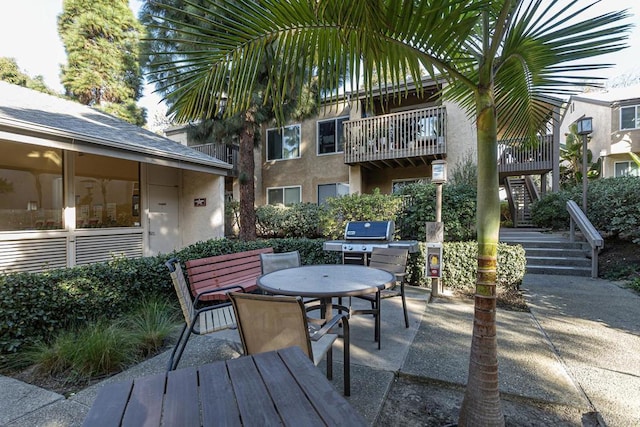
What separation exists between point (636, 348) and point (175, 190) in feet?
34.9

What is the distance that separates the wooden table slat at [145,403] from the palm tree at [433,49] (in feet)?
5.47

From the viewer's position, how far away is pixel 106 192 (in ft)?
26.5

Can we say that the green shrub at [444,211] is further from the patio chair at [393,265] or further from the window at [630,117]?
the window at [630,117]

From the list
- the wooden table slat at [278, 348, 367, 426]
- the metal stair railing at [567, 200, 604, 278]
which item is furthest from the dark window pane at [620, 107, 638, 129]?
the wooden table slat at [278, 348, 367, 426]

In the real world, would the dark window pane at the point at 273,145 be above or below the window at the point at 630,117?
below

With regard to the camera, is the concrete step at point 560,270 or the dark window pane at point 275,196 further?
the dark window pane at point 275,196

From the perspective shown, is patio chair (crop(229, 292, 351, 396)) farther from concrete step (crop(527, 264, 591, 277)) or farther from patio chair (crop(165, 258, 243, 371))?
concrete step (crop(527, 264, 591, 277))

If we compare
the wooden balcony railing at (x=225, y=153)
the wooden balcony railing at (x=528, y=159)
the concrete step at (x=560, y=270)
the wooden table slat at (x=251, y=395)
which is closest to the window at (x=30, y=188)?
the wooden table slat at (x=251, y=395)

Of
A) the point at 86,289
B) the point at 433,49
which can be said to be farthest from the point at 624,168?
the point at 86,289

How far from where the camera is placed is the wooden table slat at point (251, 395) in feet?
4.04

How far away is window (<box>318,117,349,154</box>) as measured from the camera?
42.9 feet

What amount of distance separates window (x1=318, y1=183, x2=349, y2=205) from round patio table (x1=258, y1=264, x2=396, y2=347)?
884 cm

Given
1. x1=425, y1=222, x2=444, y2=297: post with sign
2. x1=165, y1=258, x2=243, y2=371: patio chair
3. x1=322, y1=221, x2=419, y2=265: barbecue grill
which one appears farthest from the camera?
x1=322, y1=221, x2=419, y2=265: barbecue grill

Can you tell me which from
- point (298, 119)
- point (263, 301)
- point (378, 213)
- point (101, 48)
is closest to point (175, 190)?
point (298, 119)
